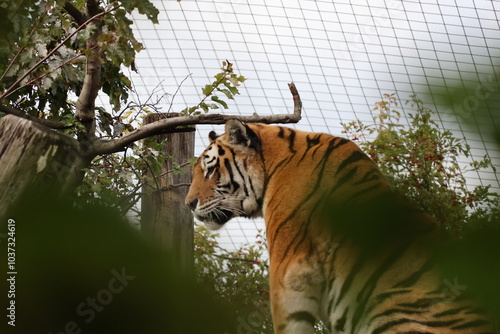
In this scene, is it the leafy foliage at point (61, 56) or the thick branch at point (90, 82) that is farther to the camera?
the thick branch at point (90, 82)

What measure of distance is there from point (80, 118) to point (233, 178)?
914 mm

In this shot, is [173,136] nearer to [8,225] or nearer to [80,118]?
[80,118]

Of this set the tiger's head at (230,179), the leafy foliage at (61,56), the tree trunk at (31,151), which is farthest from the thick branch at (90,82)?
the tree trunk at (31,151)

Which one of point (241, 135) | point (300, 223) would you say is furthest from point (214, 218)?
point (300, 223)

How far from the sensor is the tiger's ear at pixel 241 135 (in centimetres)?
254

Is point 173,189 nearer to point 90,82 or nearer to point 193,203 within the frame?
point 90,82

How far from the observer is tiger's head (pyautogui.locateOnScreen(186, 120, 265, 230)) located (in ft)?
8.16

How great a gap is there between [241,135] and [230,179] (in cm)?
18

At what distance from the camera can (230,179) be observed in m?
2.53

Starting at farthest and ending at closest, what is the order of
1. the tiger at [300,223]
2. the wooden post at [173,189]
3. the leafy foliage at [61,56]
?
the wooden post at [173,189], the leafy foliage at [61,56], the tiger at [300,223]

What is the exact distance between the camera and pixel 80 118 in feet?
9.93

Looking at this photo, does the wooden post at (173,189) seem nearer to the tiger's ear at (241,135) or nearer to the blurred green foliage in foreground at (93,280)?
the tiger's ear at (241,135)

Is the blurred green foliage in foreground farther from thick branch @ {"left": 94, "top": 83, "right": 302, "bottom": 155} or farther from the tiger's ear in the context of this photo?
thick branch @ {"left": 94, "top": 83, "right": 302, "bottom": 155}

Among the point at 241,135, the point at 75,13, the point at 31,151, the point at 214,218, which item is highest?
the point at 75,13
